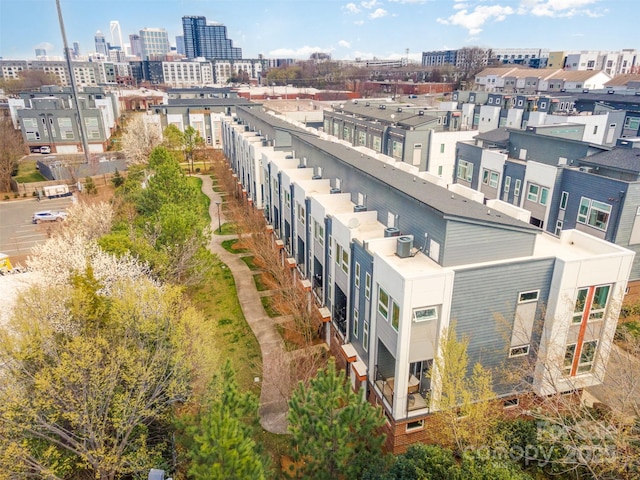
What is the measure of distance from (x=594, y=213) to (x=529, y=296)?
48.5 ft

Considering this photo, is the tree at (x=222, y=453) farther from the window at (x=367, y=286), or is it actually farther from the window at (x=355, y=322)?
the window at (x=355, y=322)

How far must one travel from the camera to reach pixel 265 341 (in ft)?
89.6

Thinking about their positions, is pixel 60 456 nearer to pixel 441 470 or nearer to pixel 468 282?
pixel 441 470

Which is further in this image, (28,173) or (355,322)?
(28,173)

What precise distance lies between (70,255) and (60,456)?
11.7m

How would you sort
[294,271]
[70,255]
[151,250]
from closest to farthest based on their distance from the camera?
[70,255] → [151,250] → [294,271]

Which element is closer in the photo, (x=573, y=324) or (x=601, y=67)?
(x=573, y=324)

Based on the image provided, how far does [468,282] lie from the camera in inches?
657

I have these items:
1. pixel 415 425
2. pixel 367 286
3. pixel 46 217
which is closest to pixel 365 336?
pixel 367 286

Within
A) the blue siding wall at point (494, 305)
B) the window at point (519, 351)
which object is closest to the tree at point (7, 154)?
the blue siding wall at point (494, 305)

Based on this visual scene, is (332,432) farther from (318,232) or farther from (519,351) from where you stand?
(318,232)

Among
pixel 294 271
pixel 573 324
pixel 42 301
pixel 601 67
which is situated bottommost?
pixel 294 271

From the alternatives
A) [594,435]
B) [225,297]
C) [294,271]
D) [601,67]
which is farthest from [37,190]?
[601,67]

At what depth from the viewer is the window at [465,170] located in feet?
135
